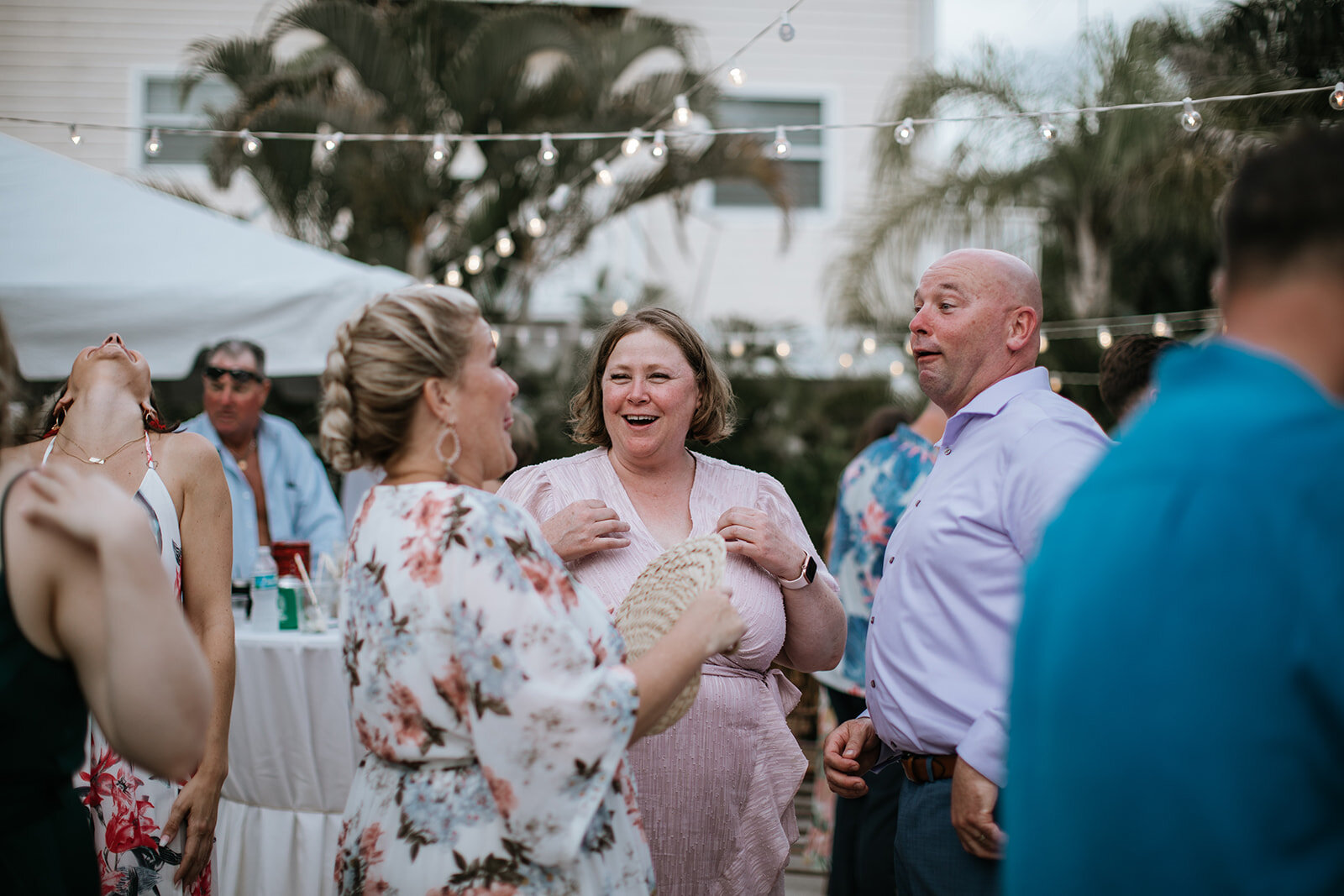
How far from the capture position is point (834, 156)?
11.0 meters

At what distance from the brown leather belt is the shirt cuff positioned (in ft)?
0.39

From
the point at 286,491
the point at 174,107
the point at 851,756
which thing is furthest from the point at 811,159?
the point at 851,756

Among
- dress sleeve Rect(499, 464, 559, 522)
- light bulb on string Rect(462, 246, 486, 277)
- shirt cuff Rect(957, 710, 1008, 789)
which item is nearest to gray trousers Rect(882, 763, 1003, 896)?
shirt cuff Rect(957, 710, 1008, 789)

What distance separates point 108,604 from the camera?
145cm

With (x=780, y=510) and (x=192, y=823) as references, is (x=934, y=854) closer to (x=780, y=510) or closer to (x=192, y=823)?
(x=780, y=510)

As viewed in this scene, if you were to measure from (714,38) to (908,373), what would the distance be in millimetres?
4408

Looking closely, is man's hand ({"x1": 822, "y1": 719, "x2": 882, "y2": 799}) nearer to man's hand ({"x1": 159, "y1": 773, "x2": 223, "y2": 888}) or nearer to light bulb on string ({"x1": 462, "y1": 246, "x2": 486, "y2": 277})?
man's hand ({"x1": 159, "y1": 773, "x2": 223, "y2": 888})

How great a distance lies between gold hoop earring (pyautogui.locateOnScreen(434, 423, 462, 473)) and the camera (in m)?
1.82

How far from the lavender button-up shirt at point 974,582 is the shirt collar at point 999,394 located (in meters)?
0.03

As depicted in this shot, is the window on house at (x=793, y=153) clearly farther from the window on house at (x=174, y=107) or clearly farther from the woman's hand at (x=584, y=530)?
the woman's hand at (x=584, y=530)

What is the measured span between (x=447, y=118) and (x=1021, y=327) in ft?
21.0

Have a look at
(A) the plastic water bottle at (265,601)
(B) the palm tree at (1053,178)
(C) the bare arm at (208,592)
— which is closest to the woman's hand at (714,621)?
(C) the bare arm at (208,592)

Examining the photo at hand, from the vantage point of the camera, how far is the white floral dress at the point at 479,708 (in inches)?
63.2

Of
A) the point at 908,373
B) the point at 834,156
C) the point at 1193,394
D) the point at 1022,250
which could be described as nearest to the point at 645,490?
the point at 1193,394
